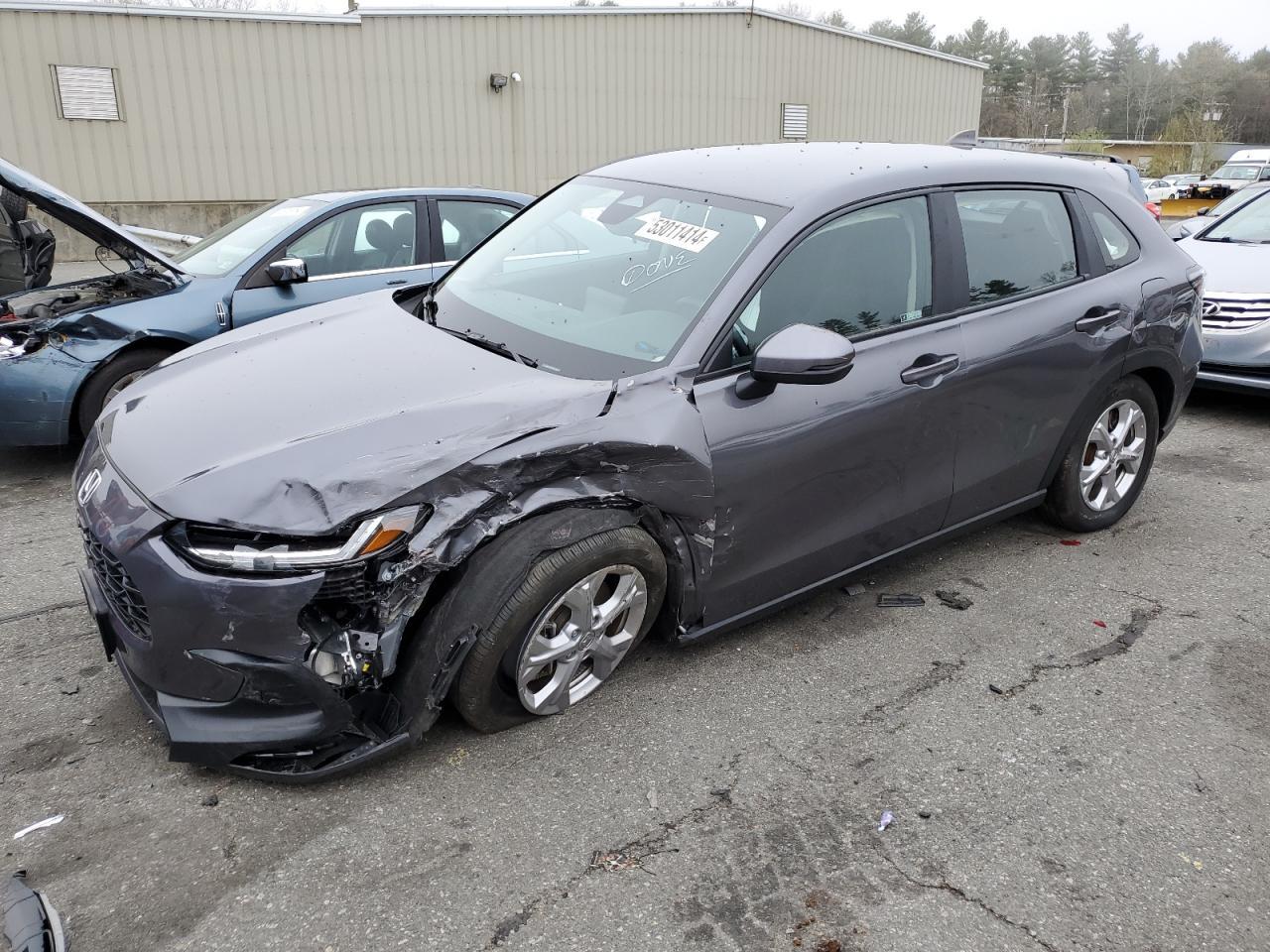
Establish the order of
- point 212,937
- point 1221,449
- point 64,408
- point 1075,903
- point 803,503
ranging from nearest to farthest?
point 212,937, point 1075,903, point 803,503, point 64,408, point 1221,449

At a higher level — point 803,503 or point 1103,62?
point 1103,62

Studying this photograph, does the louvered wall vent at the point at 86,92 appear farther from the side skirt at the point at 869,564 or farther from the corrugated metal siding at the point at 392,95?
the side skirt at the point at 869,564

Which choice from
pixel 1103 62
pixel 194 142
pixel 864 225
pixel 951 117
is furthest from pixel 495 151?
pixel 1103 62

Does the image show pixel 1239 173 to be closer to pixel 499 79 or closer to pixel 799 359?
pixel 499 79

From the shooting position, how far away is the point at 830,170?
3.44 metres

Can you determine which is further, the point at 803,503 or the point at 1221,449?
the point at 1221,449

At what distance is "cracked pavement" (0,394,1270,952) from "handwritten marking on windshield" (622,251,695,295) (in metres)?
1.34

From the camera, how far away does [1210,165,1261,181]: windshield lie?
31.6 metres

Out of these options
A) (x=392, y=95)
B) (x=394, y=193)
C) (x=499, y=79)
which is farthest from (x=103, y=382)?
(x=499, y=79)

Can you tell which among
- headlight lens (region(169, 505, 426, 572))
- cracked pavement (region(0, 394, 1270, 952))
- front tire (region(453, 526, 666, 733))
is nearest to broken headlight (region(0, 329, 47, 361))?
cracked pavement (region(0, 394, 1270, 952))

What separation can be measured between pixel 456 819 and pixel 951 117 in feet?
80.1

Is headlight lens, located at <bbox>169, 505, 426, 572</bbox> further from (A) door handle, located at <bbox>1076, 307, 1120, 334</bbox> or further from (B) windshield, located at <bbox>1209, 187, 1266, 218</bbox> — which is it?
(B) windshield, located at <bbox>1209, 187, 1266, 218</bbox>

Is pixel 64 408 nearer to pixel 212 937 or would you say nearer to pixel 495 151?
pixel 212 937

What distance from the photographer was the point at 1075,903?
92.7 inches
